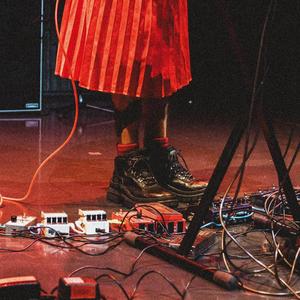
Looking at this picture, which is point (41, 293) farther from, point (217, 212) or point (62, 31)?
point (62, 31)

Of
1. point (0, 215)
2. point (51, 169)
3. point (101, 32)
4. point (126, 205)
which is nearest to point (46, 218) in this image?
point (0, 215)

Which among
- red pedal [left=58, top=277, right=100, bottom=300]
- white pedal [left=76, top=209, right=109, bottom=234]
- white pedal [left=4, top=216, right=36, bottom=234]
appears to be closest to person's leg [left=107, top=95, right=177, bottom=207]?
white pedal [left=76, top=209, right=109, bottom=234]

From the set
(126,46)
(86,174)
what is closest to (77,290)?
(126,46)

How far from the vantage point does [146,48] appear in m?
2.43

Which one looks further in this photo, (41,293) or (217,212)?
(217,212)

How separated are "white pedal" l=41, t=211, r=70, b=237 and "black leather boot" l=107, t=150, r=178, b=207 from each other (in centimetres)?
41

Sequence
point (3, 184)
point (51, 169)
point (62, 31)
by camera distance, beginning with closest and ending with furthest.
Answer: point (62, 31) < point (3, 184) < point (51, 169)

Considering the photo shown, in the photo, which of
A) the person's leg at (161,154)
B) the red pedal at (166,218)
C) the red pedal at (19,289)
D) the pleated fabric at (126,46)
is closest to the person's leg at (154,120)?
the person's leg at (161,154)

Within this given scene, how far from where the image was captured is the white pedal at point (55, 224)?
2.15 m

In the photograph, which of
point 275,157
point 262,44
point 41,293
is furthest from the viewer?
point 275,157

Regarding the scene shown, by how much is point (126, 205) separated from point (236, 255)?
614mm

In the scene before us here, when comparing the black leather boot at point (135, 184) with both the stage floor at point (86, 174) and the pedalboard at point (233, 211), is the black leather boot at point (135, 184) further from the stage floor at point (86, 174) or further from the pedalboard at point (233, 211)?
the pedalboard at point (233, 211)

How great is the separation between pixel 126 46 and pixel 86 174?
84 centimetres

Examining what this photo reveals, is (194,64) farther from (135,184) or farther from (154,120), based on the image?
(135,184)
